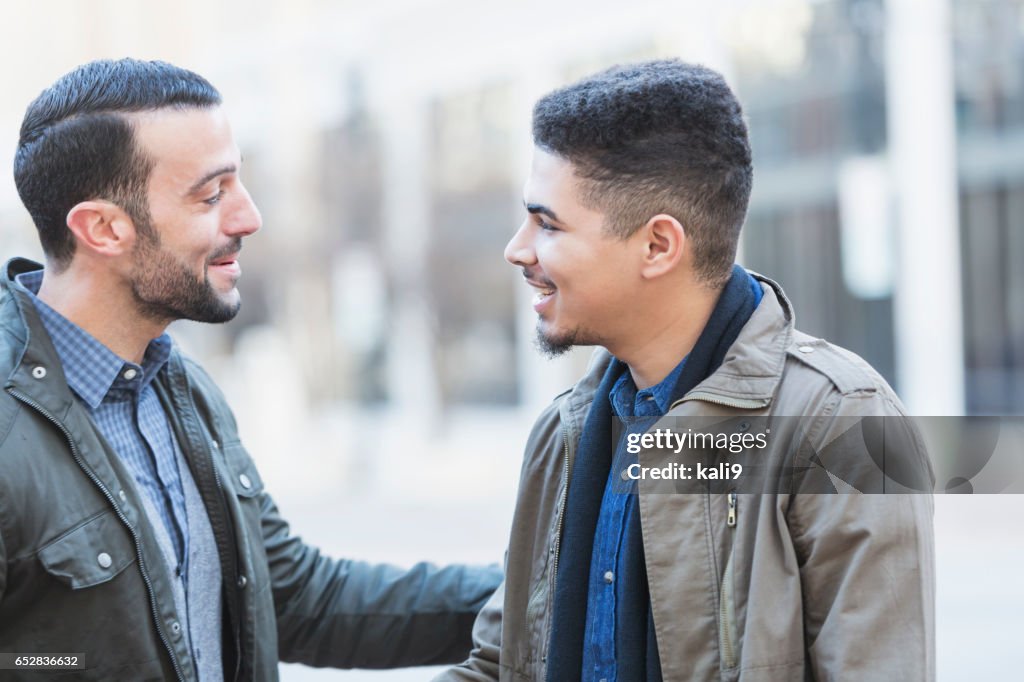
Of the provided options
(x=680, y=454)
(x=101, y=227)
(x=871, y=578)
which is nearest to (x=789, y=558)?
(x=871, y=578)

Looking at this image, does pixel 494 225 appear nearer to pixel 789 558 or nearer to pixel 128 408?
pixel 128 408

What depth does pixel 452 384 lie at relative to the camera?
847 inches

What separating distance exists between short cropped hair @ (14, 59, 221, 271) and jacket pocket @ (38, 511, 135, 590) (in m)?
0.74

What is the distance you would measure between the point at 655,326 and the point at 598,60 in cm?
1721

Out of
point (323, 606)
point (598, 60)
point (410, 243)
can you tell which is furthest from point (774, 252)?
point (323, 606)

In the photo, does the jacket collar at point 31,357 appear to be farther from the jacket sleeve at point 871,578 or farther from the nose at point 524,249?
the jacket sleeve at point 871,578

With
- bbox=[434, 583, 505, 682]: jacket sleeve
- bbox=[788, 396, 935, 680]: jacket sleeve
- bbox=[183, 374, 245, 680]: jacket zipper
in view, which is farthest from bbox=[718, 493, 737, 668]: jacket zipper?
bbox=[183, 374, 245, 680]: jacket zipper

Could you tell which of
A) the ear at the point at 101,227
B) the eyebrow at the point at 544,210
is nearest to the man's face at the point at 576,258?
the eyebrow at the point at 544,210

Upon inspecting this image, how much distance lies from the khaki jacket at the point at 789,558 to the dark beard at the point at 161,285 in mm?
1305

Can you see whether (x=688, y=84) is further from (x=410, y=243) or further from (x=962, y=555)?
(x=410, y=243)

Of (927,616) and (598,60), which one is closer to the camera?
(927,616)

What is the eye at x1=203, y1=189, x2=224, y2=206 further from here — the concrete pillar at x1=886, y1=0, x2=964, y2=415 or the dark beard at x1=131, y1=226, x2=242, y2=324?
the concrete pillar at x1=886, y1=0, x2=964, y2=415

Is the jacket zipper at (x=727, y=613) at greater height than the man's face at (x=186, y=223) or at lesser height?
lesser

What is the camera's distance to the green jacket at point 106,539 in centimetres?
252
